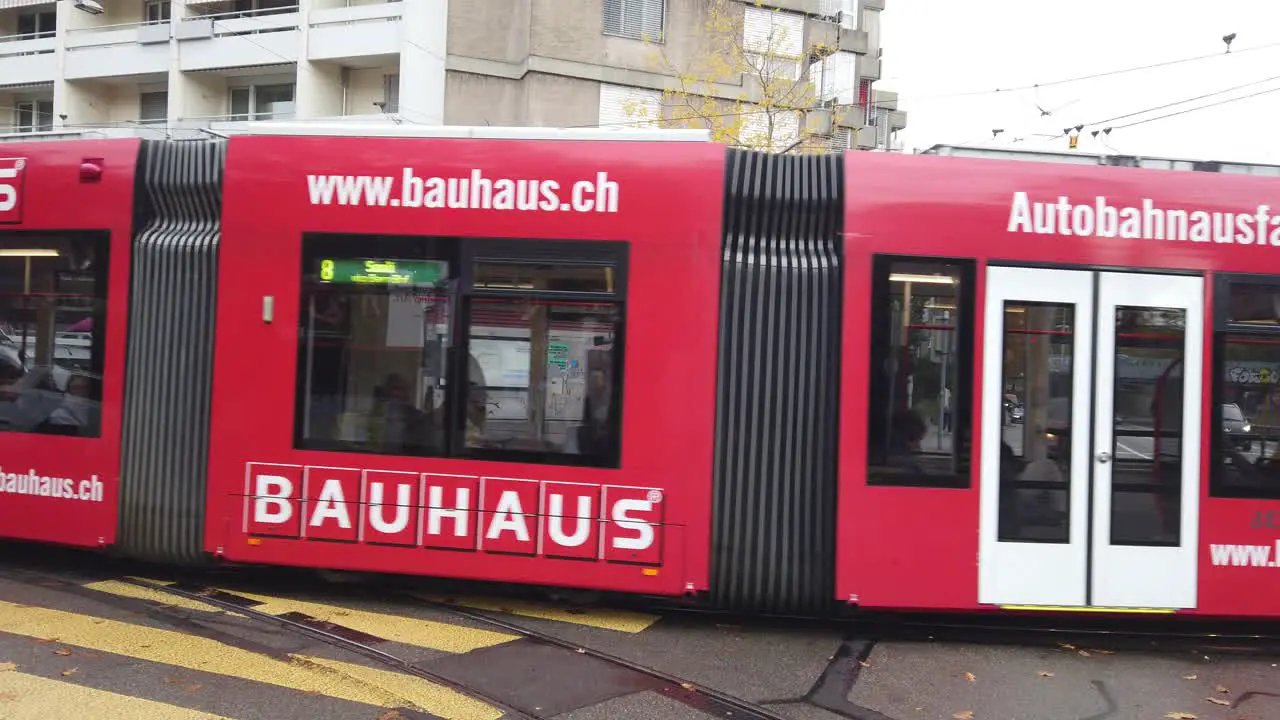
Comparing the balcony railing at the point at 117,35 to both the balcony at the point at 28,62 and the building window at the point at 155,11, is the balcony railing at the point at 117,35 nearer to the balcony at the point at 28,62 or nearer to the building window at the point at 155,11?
the balcony at the point at 28,62

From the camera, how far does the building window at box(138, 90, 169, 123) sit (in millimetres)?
24062

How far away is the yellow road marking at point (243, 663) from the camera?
445cm

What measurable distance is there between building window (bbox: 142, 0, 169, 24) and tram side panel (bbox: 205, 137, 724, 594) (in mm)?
22334

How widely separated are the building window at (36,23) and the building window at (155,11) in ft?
10.1

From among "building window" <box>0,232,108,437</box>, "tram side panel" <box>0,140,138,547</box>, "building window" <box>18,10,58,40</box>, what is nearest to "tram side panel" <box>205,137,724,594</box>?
"tram side panel" <box>0,140,138,547</box>

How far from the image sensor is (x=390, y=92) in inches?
862

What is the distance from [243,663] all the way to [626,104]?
18.1m

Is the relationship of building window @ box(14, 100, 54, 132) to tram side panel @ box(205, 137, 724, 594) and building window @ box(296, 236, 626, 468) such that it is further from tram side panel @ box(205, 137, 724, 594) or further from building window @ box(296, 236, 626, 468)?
building window @ box(296, 236, 626, 468)

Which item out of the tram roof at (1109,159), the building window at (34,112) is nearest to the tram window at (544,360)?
the tram roof at (1109,159)

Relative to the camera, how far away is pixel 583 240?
583 cm

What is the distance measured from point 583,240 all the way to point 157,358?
10.5ft

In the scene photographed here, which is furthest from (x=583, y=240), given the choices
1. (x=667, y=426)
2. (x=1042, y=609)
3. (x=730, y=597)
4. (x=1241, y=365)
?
(x=1241, y=365)

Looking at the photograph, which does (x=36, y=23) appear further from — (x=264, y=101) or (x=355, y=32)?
(x=355, y=32)

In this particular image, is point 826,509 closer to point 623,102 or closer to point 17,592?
point 17,592
